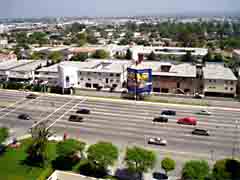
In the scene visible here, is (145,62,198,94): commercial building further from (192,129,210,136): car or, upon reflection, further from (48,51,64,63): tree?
(48,51,64,63): tree

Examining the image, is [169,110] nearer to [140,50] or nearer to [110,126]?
[110,126]

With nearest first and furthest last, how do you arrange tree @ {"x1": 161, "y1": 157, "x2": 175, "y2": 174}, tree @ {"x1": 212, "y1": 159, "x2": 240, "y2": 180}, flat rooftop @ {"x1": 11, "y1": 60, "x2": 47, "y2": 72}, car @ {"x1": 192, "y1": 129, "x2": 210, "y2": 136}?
tree @ {"x1": 212, "y1": 159, "x2": 240, "y2": 180} < tree @ {"x1": 161, "y1": 157, "x2": 175, "y2": 174} < car @ {"x1": 192, "y1": 129, "x2": 210, "y2": 136} < flat rooftop @ {"x1": 11, "y1": 60, "x2": 47, "y2": 72}

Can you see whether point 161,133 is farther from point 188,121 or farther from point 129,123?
point 129,123

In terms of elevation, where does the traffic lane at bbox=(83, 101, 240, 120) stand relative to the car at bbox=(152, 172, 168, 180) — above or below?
above

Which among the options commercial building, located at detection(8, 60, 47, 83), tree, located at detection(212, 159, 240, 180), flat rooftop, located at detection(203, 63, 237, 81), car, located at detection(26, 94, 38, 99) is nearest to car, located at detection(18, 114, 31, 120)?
car, located at detection(26, 94, 38, 99)

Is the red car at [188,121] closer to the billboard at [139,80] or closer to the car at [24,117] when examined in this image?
the billboard at [139,80]

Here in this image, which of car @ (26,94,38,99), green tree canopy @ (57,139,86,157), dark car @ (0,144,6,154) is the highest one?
green tree canopy @ (57,139,86,157)

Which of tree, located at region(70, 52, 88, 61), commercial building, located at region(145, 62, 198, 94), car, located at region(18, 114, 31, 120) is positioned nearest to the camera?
car, located at region(18, 114, 31, 120)

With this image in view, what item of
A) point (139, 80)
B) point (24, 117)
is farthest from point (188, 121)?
point (24, 117)
